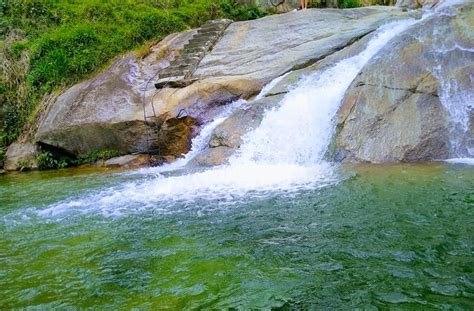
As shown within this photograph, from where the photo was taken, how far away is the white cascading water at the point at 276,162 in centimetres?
671

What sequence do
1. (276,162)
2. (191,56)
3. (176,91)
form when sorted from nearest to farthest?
(276,162) < (176,91) < (191,56)

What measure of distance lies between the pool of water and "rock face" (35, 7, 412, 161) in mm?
5094

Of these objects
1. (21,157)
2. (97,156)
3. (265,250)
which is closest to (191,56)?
(97,156)

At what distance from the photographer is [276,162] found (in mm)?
8930

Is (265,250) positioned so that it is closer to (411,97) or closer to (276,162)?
(276,162)

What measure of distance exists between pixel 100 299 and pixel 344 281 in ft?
6.48

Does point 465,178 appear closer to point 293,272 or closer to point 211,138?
point 293,272

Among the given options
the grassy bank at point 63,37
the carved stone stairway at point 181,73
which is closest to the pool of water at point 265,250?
the carved stone stairway at point 181,73

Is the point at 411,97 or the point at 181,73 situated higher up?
the point at 181,73

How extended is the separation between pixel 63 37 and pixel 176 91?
A: 4977 mm

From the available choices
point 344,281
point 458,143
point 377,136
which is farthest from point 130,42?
point 344,281

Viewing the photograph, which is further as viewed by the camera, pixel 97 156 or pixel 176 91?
pixel 97 156

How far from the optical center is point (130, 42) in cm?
1470

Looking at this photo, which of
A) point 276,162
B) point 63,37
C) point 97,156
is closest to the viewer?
point 276,162
